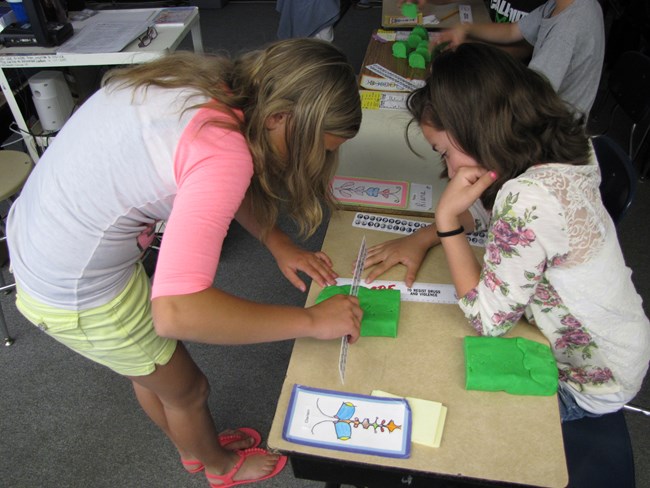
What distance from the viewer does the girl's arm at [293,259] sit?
1170 mm

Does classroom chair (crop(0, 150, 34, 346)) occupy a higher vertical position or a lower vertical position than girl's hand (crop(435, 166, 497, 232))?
lower

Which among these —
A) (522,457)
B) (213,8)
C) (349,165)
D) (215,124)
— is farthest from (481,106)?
(213,8)

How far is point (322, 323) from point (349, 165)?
2.79 feet

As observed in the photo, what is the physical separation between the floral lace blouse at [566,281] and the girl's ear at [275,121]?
43 centimetres

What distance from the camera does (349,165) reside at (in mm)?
1680

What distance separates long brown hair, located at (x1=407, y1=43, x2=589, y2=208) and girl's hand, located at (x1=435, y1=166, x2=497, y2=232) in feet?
0.08

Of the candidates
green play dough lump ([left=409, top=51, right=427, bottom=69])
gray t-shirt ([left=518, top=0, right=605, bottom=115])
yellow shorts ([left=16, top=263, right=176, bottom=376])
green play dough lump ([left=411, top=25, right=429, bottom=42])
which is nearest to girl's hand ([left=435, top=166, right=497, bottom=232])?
yellow shorts ([left=16, top=263, right=176, bottom=376])

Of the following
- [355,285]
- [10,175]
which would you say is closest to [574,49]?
[355,285]

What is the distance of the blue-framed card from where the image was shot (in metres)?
0.84

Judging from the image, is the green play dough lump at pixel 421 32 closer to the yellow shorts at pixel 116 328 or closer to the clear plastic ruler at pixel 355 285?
the clear plastic ruler at pixel 355 285

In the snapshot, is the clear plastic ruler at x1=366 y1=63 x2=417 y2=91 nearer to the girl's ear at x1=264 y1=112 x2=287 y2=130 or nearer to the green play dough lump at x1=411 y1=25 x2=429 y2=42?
the green play dough lump at x1=411 y1=25 x2=429 y2=42

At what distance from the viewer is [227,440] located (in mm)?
1635

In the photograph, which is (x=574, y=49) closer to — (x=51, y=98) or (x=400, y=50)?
(x=400, y=50)

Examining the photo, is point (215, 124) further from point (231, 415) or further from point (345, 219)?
point (231, 415)
